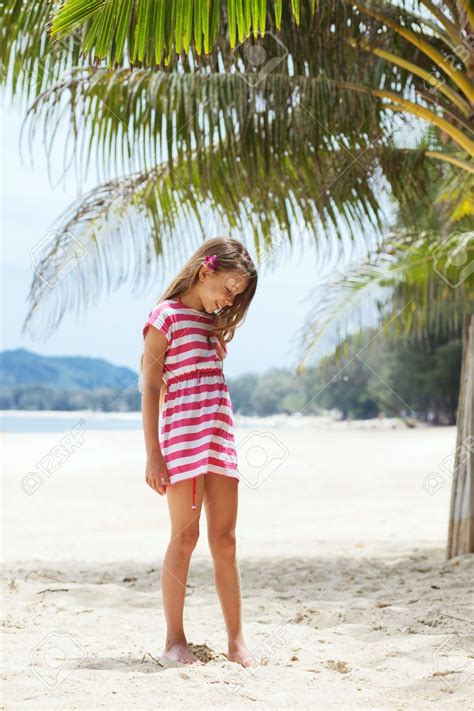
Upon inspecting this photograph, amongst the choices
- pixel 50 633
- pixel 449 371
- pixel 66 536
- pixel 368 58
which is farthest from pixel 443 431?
pixel 50 633

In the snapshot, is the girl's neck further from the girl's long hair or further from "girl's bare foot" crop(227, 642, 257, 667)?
"girl's bare foot" crop(227, 642, 257, 667)

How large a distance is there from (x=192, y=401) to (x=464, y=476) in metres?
3.19

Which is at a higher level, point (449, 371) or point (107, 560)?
point (449, 371)

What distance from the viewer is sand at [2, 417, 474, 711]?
2.67m

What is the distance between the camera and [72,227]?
237 inches

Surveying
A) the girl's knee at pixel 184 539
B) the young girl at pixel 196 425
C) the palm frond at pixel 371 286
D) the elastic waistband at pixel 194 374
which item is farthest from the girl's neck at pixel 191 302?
the palm frond at pixel 371 286

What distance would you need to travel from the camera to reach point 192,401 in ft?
9.96

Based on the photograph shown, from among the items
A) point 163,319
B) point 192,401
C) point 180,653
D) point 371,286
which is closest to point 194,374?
point 192,401

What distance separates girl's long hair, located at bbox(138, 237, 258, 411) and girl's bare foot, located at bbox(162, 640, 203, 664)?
95 cm

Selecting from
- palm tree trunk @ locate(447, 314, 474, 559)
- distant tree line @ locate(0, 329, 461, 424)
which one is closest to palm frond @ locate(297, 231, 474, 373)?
distant tree line @ locate(0, 329, 461, 424)

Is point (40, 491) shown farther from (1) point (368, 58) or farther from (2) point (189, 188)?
(1) point (368, 58)

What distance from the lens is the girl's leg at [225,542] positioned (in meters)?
3.06

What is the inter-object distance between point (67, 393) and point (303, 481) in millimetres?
58485

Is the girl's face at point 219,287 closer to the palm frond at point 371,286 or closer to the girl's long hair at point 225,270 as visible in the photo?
the girl's long hair at point 225,270
